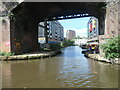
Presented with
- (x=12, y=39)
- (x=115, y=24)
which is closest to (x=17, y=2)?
(x=12, y=39)

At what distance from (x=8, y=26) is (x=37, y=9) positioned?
7.96 metres

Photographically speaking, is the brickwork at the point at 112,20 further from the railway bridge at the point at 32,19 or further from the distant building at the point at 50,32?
the distant building at the point at 50,32

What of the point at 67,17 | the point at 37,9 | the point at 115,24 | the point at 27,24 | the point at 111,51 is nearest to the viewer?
the point at 111,51

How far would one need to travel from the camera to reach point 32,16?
26391 mm

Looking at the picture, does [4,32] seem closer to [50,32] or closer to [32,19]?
[32,19]

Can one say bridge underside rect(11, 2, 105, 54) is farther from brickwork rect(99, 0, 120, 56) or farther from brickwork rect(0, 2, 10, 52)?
brickwork rect(99, 0, 120, 56)

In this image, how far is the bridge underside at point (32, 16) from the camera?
19.6 meters

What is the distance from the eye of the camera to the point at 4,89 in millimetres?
6035

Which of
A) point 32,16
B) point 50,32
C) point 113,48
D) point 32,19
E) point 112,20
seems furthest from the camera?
point 50,32

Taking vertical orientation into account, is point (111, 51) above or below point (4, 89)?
above

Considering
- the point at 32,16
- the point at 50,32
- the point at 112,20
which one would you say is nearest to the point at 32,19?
the point at 32,16

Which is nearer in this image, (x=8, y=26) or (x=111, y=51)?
(x=111, y=51)

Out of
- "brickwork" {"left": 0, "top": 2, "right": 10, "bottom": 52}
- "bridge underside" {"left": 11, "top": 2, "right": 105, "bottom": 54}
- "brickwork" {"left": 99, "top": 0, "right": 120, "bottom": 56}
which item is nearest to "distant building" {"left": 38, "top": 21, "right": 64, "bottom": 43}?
"bridge underside" {"left": 11, "top": 2, "right": 105, "bottom": 54}

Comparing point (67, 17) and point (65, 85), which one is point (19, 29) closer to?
point (67, 17)
